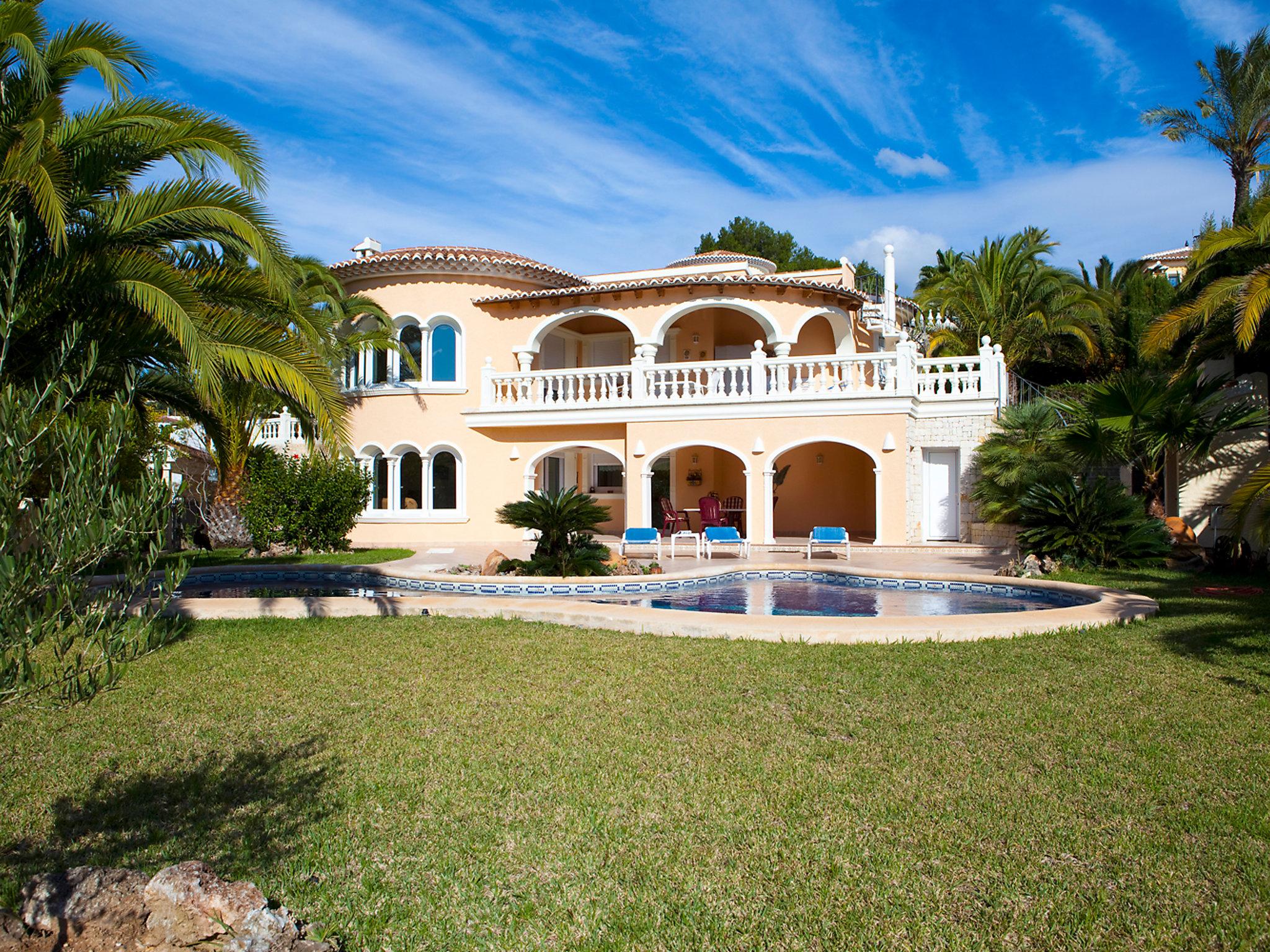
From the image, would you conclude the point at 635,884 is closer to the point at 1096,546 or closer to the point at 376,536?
the point at 1096,546

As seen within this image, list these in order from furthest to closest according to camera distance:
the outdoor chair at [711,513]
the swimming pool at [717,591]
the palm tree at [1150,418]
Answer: the outdoor chair at [711,513], the palm tree at [1150,418], the swimming pool at [717,591]

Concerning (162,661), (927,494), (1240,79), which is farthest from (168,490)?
(1240,79)

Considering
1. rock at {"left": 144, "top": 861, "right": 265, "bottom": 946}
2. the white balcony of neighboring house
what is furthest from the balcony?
rock at {"left": 144, "top": 861, "right": 265, "bottom": 946}

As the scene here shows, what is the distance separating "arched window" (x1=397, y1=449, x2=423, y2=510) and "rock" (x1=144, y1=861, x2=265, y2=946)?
72.4ft

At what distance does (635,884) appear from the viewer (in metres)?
4.09

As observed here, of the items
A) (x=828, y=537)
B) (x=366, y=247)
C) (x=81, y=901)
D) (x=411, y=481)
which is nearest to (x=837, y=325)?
(x=828, y=537)

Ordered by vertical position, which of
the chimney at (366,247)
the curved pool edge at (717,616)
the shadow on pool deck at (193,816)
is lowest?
the shadow on pool deck at (193,816)

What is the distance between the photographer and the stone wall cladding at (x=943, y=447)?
818 inches

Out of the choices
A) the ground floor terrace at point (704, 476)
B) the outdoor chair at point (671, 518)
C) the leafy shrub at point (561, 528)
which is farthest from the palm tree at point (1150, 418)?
the outdoor chair at point (671, 518)

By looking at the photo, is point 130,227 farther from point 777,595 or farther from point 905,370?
point 905,370

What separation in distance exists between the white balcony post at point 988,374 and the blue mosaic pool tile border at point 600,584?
7.55 meters

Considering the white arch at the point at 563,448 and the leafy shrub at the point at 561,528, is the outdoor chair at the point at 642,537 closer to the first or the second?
the leafy shrub at the point at 561,528

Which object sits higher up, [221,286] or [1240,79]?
[1240,79]

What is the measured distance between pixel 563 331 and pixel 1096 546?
52.6ft
